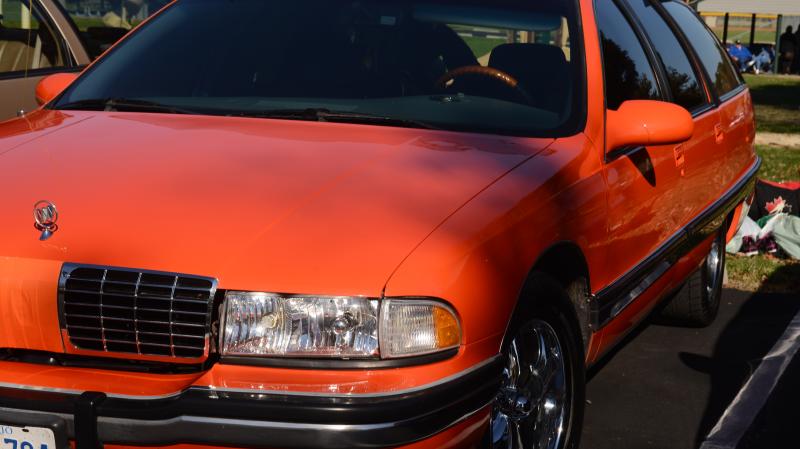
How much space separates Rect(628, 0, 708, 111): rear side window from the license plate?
326cm

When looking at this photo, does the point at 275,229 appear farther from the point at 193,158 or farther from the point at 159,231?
the point at 193,158

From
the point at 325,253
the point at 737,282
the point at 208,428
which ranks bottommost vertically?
the point at 737,282

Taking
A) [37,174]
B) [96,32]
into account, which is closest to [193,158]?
[37,174]

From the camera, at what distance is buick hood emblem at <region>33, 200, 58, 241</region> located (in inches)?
119

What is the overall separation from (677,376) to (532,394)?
1.87 m

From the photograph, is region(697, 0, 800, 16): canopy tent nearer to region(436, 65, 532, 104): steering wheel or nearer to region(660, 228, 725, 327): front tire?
region(660, 228, 725, 327): front tire

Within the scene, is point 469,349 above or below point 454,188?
below

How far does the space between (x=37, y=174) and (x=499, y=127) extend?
1474 millimetres

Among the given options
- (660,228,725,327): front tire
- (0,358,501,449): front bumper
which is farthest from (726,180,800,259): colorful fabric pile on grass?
(0,358,501,449): front bumper

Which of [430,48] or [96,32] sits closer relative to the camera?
[430,48]

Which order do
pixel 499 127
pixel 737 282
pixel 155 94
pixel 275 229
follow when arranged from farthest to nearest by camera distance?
pixel 737 282 → pixel 155 94 → pixel 499 127 → pixel 275 229

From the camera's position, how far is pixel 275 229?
2.98 m

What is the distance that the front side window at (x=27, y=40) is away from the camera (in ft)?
21.3

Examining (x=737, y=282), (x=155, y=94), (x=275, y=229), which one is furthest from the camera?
(x=737, y=282)
